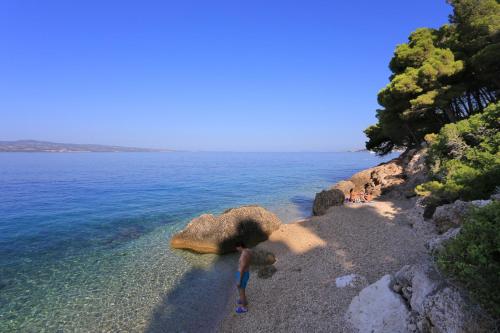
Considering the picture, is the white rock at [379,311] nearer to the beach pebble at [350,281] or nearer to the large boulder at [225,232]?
the beach pebble at [350,281]

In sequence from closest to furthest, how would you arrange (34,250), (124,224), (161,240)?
(34,250) → (161,240) → (124,224)

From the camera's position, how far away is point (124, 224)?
76.1 ft

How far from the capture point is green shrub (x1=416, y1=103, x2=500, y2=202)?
1166 cm

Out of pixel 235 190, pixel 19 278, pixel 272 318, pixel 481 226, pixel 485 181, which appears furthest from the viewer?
pixel 235 190

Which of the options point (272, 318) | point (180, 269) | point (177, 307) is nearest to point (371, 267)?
point (272, 318)

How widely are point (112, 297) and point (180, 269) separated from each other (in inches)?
131

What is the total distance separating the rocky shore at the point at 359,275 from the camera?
547 cm

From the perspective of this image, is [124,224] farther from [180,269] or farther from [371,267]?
[371,267]

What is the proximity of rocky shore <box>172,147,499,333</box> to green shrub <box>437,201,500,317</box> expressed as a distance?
1.03ft

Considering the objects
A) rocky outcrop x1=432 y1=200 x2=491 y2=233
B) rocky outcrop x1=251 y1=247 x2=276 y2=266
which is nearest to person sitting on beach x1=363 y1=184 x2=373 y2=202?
rocky outcrop x1=432 y1=200 x2=491 y2=233

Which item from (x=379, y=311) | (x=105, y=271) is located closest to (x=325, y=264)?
(x=379, y=311)

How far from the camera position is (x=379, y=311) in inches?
270

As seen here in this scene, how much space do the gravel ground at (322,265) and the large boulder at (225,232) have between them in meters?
1.20

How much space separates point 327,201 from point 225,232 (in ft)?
33.4
